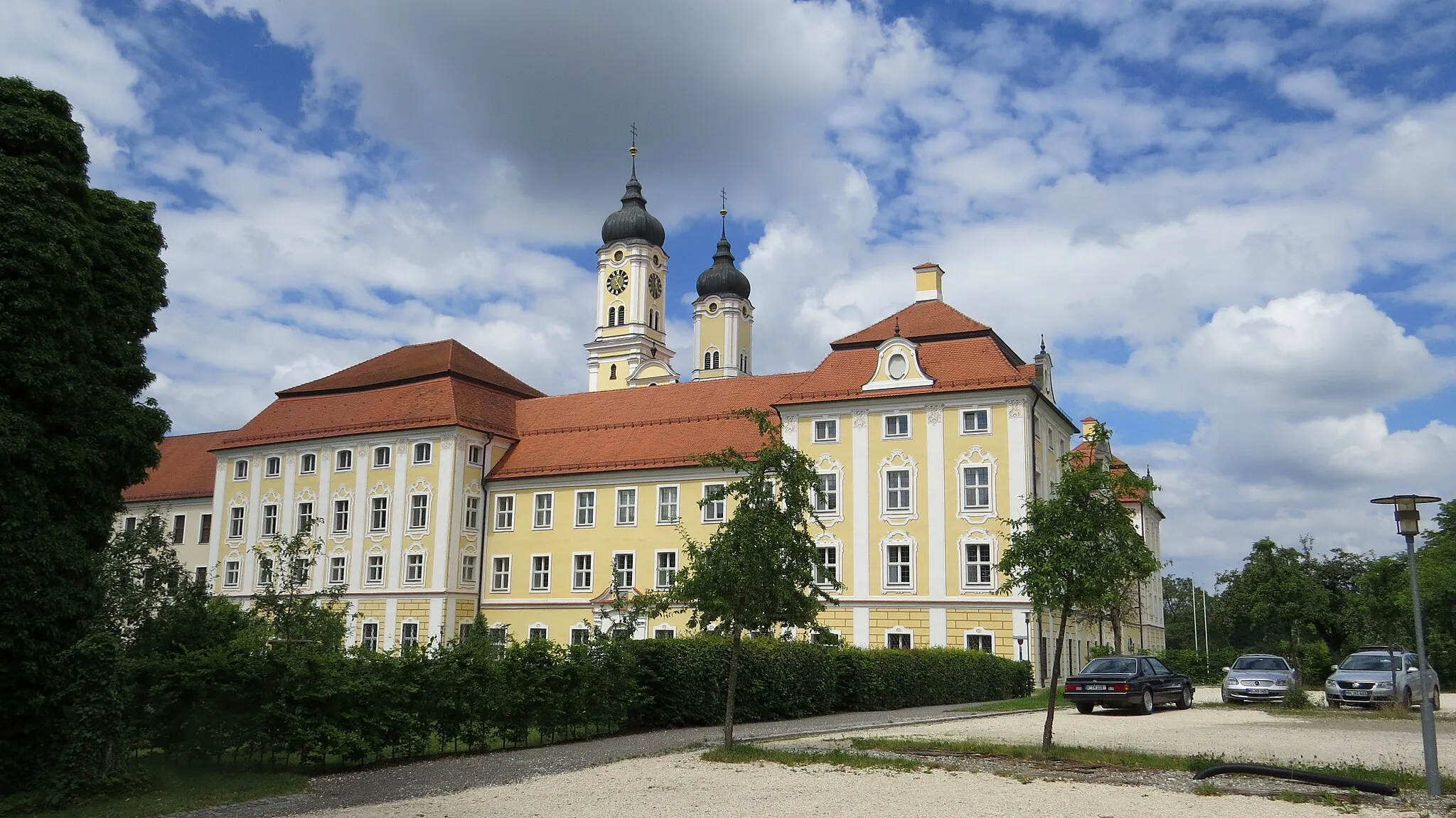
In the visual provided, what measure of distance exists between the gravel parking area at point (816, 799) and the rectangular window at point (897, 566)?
83.7ft

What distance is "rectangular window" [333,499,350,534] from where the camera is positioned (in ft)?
162

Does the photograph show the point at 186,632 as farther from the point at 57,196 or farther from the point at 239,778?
the point at 57,196

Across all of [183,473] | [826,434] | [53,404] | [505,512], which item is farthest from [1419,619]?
[183,473]

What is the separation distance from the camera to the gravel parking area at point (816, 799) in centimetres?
1160

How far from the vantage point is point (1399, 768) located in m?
14.6

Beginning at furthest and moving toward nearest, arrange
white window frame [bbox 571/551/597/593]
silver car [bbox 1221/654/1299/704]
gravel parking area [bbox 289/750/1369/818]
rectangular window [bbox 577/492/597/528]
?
rectangular window [bbox 577/492/597/528], white window frame [bbox 571/551/597/593], silver car [bbox 1221/654/1299/704], gravel parking area [bbox 289/750/1369/818]

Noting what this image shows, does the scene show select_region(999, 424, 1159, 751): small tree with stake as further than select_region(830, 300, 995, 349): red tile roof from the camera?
No

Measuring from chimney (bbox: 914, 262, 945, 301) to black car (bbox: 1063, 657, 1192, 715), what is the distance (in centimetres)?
2178

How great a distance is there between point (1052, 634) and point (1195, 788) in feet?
87.3

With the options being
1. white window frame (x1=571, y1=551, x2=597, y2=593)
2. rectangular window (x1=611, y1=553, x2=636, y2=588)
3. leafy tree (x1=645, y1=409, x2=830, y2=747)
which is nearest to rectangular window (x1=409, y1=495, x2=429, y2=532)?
white window frame (x1=571, y1=551, x2=597, y2=593)

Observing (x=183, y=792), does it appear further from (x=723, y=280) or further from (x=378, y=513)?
(x=723, y=280)

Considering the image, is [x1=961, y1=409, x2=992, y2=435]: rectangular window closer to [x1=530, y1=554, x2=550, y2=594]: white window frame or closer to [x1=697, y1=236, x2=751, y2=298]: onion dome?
[x1=530, y1=554, x2=550, y2=594]: white window frame

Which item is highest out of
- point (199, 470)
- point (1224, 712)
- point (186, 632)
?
point (199, 470)

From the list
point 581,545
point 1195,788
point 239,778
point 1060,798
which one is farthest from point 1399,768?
point 581,545
